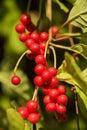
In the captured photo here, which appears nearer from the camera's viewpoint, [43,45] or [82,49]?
[82,49]

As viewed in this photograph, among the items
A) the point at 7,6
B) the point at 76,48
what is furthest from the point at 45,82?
the point at 7,6

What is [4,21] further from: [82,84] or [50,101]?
[82,84]

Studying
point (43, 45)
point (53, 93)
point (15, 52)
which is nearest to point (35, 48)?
point (43, 45)

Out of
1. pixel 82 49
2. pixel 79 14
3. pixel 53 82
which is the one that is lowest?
pixel 53 82

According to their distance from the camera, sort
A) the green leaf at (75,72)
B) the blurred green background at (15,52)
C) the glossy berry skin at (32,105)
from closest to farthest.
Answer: the green leaf at (75,72)
the glossy berry skin at (32,105)
the blurred green background at (15,52)

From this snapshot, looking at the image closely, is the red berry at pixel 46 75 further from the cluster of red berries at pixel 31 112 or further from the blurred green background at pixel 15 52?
the blurred green background at pixel 15 52

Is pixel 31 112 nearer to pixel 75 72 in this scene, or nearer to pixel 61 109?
pixel 61 109

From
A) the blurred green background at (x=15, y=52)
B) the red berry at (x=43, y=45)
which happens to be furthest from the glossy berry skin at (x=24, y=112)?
the blurred green background at (x=15, y=52)
